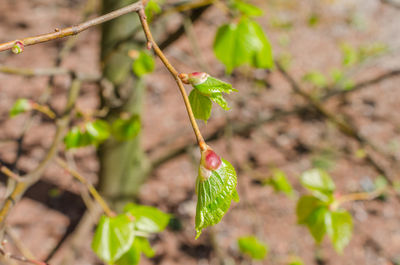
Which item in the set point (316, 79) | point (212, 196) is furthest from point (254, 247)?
point (316, 79)

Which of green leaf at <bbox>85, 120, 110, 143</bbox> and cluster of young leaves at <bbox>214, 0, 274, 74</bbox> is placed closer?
cluster of young leaves at <bbox>214, 0, 274, 74</bbox>

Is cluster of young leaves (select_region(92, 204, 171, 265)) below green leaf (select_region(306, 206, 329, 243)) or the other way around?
the other way around

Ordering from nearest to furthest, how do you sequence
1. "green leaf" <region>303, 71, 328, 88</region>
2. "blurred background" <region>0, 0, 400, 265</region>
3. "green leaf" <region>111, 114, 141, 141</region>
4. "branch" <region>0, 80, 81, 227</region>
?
"branch" <region>0, 80, 81, 227</region>, "green leaf" <region>111, 114, 141, 141</region>, "blurred background" <region>0, 0, 400, 265</region>, "green leaf" <region>303, 71, 328, 88</region>

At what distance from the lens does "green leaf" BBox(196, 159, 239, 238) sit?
0.43 m

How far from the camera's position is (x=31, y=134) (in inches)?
110

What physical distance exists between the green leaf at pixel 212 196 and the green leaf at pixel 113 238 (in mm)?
446

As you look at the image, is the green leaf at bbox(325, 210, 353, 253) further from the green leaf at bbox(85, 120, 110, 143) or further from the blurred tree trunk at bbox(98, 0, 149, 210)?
the blurred tree trunk at bbox(98, 0, 149, 210)

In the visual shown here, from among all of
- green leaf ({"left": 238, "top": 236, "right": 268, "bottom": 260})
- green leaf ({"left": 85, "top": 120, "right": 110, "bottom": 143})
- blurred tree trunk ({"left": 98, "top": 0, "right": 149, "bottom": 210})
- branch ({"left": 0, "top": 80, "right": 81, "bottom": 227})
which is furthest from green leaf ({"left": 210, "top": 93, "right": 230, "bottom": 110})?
green leaf ({"left": 238, "top": 236, "right": 268, "bottom": 260})

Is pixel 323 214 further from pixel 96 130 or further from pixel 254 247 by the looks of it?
pixel 96 130

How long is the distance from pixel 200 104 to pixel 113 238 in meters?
0.51

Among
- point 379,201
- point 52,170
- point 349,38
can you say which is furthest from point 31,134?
point 349,38

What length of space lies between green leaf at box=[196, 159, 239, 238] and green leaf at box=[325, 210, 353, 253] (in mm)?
628

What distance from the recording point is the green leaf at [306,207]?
1.00 metres

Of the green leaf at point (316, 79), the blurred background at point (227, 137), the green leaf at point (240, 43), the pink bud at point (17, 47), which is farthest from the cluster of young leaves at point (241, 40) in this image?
the green leaf at point (316, 79)
